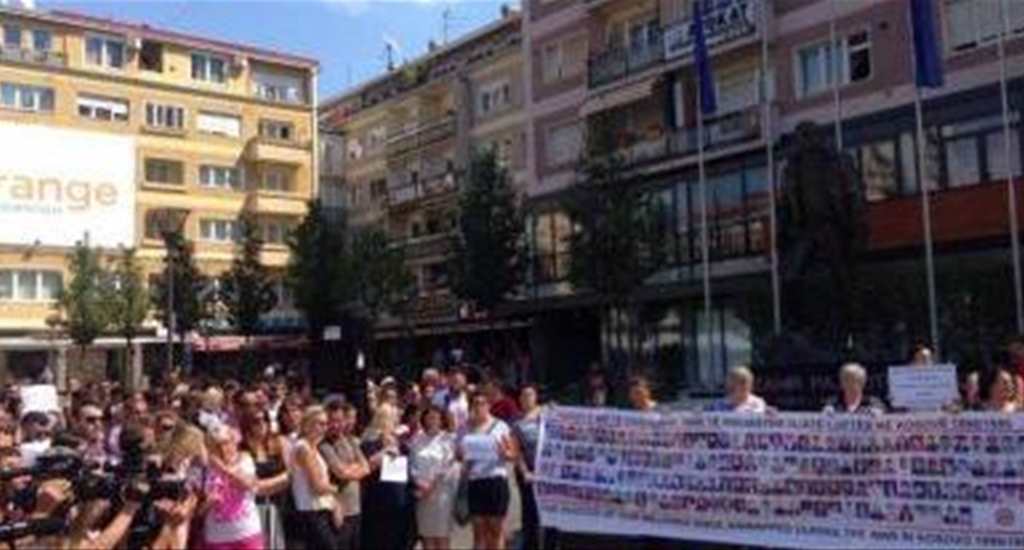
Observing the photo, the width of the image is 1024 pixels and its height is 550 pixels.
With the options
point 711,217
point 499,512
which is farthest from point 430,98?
point 499,512

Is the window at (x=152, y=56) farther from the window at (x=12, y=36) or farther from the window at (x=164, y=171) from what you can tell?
the window at (x=12, y=36)

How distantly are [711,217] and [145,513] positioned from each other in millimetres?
33802

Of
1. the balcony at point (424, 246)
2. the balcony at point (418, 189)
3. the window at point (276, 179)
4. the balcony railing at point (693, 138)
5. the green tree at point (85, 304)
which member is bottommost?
the green tree at point (85, 304)

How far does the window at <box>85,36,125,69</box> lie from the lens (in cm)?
6838

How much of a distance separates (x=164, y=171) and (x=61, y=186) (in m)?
10.8

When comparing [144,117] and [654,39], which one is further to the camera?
[144,117]

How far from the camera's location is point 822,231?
22.9 metres

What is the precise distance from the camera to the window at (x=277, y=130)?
7531 cm

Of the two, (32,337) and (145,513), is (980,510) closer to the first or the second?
(145,513)

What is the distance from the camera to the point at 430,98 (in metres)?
68.1

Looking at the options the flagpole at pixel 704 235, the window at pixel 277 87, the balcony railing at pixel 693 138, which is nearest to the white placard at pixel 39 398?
the flagpole at pixel 704 235

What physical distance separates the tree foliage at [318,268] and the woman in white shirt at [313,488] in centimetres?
4263

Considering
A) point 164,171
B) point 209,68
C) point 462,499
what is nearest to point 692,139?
point 462,499

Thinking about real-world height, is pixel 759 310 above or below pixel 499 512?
above
